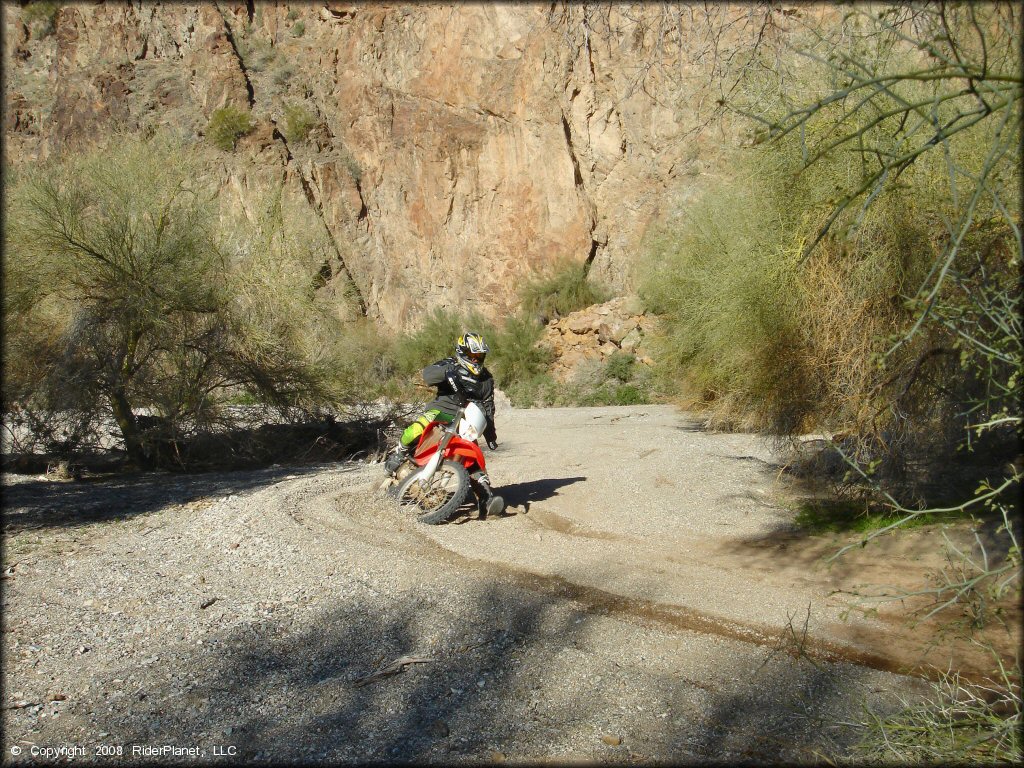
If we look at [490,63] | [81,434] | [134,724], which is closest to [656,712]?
[134,724]

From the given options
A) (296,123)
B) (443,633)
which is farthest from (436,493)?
(296,123)

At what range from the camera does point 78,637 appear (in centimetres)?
448

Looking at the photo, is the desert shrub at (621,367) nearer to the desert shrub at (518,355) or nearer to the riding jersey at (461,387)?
the desert shrub at (518,355)

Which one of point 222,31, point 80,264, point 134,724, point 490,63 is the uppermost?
point 222,31

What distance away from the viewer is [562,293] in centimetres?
2922

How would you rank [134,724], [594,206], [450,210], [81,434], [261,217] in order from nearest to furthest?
[134,724], [81,434], [261,217], [594,206], [450,210]

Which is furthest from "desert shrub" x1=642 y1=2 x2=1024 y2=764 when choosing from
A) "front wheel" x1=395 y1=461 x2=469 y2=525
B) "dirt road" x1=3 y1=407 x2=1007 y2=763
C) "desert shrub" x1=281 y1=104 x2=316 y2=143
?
"desert shrub" x1=281 y1=104 x2=316 y2=143

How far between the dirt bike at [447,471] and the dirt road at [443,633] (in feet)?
0.95

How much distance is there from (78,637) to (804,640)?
4097 millimetres

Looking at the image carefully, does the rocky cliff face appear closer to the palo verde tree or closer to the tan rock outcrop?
the tan rock outcrop

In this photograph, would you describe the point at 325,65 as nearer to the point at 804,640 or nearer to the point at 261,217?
the point at 261,217

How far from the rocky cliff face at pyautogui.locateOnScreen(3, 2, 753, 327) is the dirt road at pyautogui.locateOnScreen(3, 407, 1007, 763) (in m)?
21.1

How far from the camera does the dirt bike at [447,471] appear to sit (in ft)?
25.0

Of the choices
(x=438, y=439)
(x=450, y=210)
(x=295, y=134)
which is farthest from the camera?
(x=295, y=134)
